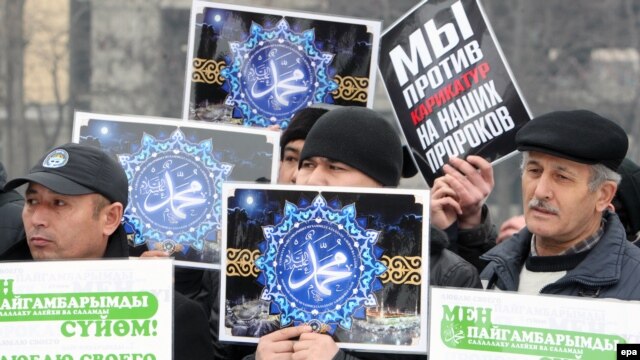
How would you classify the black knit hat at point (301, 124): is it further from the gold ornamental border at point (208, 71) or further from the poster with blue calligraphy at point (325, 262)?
the poster with blue calligraphy at point (325, 262)

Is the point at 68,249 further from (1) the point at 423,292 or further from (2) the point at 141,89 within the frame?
(2) the point at 141,89

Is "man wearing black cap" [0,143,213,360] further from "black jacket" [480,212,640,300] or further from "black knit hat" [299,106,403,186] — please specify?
"black jacket" [480,212,640,300]

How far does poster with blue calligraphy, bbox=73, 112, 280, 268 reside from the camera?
4988 millimetres

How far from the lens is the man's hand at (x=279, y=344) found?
4.24 m

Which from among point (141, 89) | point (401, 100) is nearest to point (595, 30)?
point (141, 89)

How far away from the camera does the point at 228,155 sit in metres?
5.11

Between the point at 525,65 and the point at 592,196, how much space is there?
17075 mm

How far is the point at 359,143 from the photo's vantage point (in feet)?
15.8

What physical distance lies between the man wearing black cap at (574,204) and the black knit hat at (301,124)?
3.45ft

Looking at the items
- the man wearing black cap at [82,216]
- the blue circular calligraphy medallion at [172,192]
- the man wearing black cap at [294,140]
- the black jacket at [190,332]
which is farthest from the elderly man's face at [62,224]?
the man wearing black cap at [294,140]

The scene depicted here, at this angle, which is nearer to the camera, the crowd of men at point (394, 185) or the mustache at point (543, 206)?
the crowd of men at point (394, 185)

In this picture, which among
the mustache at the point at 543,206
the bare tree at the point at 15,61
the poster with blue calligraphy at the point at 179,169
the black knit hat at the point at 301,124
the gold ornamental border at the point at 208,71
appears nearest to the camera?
the mustache at the point at 543,206

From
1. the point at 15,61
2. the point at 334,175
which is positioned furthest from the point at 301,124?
the point at 15,61

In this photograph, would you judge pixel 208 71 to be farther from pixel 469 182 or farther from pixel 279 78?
pixel 469 182
